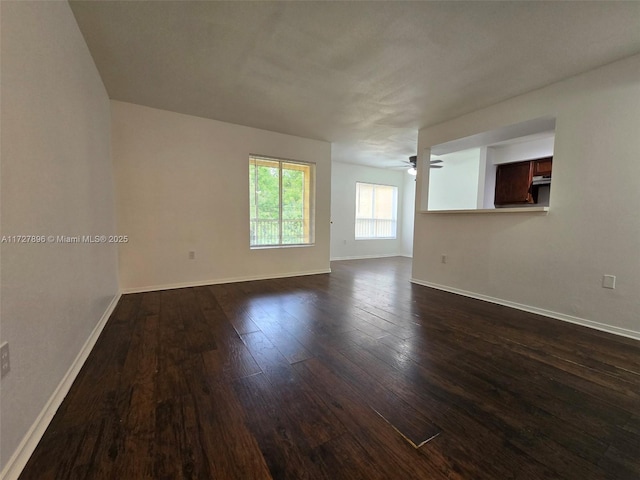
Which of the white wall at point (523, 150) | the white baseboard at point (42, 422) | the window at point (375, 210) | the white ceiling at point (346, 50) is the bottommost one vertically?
the white baseboard at point (42, 422)

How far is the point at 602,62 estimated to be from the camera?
7.73 feet

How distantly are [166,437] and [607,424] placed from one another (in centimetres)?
209

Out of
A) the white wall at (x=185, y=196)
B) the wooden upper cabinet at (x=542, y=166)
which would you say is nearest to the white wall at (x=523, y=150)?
the wooden upper cabinet at (x=542, y=166)

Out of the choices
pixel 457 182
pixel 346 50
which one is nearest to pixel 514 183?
pixel 457 182

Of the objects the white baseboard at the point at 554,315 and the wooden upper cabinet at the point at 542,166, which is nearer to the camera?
the white baseboard at the point at 554,315

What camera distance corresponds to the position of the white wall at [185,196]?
3.40 metres

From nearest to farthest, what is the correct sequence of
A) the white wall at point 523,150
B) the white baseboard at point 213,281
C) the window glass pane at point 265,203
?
the white baseboard at point 213,281
the window glass pane at point 265,203
the white wall at point 523,150

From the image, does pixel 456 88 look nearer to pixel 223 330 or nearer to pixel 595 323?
pixel 595 323

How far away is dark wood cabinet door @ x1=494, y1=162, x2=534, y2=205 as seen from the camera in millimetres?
4668

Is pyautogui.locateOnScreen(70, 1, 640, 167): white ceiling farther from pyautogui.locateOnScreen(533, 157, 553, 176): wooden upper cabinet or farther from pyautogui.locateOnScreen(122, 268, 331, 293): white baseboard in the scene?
pyautogui.locateOnScreen(122, 268, 331, 293): white baseboard

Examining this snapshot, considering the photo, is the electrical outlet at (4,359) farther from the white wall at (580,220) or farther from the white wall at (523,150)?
the white wall at (523,150)


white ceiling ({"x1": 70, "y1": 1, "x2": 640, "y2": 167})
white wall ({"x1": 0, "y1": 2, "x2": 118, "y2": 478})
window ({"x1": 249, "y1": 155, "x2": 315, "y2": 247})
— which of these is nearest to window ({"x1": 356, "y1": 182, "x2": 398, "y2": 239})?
window ({"x1": 249, "y1": 155, "x2": 315, "y2": 247})

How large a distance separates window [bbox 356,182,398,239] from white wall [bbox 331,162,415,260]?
0.18 m

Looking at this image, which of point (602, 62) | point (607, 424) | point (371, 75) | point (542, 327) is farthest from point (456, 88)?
point (607, 424)
